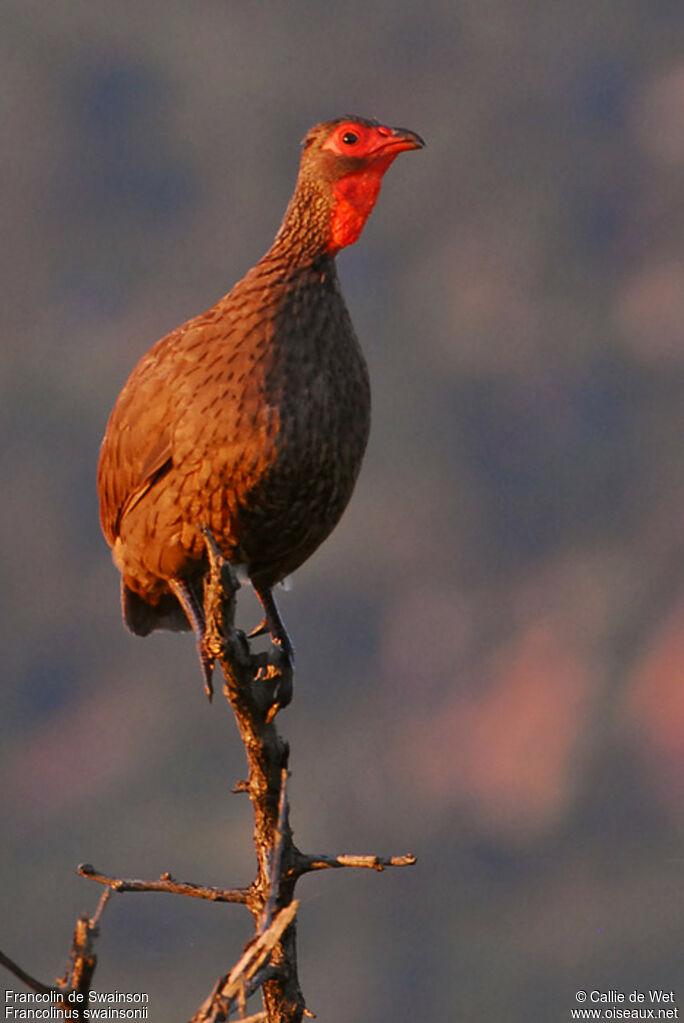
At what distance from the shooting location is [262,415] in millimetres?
4742

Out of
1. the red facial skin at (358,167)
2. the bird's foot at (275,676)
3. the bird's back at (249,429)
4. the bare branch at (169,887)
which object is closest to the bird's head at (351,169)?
the red facial skin at (358,167)

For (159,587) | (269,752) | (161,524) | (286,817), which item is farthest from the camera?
(159,587)

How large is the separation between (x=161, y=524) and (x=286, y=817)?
1.24 metres

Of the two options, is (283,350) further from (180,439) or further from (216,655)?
(216,655)

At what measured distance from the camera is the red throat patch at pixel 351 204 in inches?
207

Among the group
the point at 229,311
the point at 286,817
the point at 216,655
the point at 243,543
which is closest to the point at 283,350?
the point at 229,311

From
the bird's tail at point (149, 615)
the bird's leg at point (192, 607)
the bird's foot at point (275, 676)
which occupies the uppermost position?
the bird's tail at point (149, 615)

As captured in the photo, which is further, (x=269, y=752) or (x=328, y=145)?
(x=328, y=145)

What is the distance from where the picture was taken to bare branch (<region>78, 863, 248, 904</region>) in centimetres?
442

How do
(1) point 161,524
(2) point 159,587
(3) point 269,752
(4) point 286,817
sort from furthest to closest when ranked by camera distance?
(2) point 159,587, (1) point 161,524, (3) point 269,752, (4) point 286,817

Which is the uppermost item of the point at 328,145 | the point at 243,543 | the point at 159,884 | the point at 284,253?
the point at 328,145

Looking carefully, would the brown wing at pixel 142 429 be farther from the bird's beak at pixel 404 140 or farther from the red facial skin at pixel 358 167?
the bird's beak at pixel 404 140

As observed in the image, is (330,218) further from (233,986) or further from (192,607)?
(233,986)

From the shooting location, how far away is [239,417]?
4.76 metres
